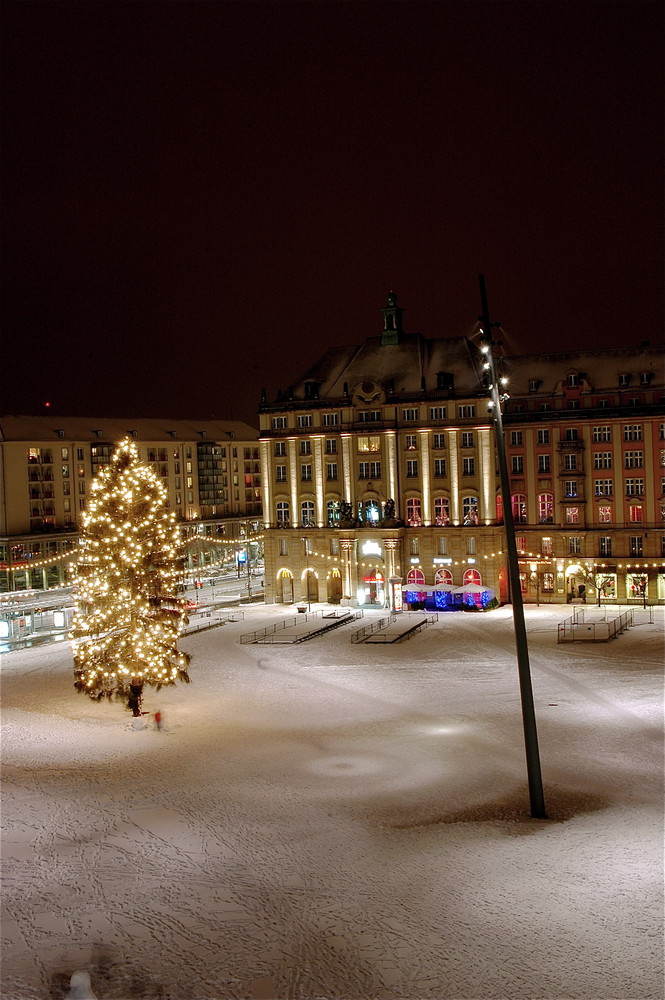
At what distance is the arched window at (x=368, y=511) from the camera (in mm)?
72312

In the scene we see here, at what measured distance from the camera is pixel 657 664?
44.8m

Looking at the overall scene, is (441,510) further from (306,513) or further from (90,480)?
(90,480)

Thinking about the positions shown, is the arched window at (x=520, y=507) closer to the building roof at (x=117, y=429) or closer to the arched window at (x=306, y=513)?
the arched window at (x=306, y=513)

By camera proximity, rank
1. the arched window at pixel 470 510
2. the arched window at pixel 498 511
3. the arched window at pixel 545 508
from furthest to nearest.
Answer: the arched window at pixel 545 508
the arched window at pixel 470 510
the arched window at pixel 498 511

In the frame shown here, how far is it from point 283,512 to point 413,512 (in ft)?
38.9

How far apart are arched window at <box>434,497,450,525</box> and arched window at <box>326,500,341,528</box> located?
27.5 ft

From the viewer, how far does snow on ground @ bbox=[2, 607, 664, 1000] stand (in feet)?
50.1

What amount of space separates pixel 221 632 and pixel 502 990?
48499 mm

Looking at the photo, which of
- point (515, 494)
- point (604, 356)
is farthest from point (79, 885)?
point (604, 356)

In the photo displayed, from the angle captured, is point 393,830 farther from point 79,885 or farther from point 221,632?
point 221,632

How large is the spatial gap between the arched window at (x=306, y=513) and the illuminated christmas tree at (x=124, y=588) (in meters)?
37.7

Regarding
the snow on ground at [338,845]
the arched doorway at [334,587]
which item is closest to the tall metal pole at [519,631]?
the snow on ground at [338,845]

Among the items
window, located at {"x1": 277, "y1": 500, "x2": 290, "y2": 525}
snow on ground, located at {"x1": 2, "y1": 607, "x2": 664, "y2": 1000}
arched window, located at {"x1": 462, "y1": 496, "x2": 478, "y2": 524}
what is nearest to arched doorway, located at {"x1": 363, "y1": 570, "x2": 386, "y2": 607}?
arched window, located at {"x1": 462, "y1": 496, "x2": 478, "y2": 524}

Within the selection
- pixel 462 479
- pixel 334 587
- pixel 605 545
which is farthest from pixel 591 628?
pixel 334 587
